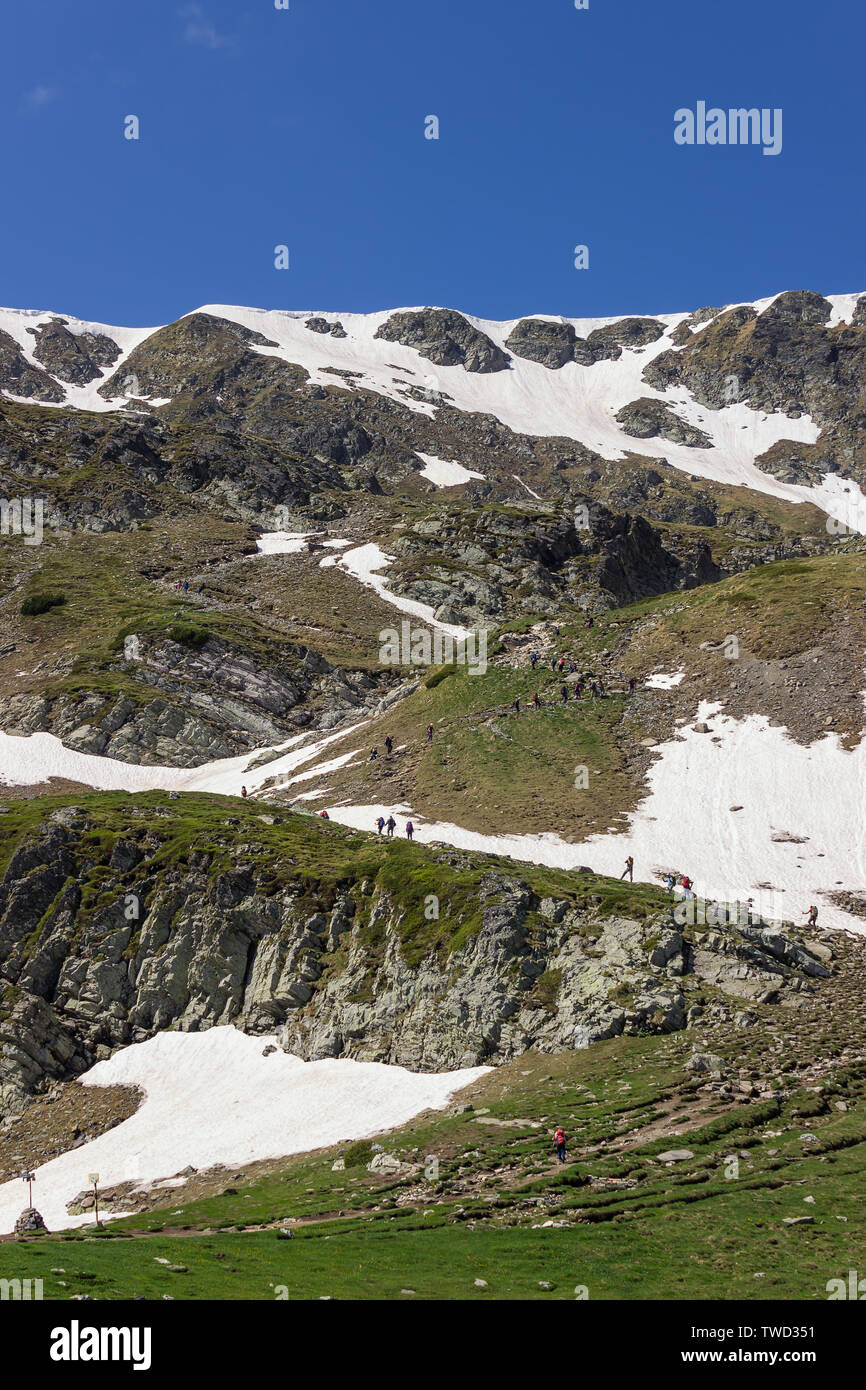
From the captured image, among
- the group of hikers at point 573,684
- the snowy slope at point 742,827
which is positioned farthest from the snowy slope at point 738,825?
the group of hikers at point 573,684

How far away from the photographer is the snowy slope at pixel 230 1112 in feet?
115

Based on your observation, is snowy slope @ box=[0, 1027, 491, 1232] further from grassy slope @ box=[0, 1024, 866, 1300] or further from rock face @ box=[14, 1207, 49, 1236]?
grassy slope @ box=[0, 1024, 866, 1300]

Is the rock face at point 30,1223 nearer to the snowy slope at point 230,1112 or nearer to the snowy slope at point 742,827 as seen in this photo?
the snowy slope at point 230,1112

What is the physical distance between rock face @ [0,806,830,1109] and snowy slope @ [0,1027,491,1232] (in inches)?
56.2

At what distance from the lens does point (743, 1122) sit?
25.8 meters

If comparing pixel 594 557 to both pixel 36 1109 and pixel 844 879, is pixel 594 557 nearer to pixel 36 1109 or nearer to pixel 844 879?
pixel 844 879

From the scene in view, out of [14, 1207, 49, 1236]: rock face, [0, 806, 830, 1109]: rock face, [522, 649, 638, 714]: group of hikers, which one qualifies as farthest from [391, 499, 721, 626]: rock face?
[14, 1207, 49, 1236]: rock face

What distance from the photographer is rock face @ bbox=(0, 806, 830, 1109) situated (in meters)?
37.7

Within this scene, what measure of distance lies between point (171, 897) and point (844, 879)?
37.1m

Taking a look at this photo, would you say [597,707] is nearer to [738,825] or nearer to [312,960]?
[738,825]

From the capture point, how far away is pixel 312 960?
1807 inches

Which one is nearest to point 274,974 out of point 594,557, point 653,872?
point 653,872

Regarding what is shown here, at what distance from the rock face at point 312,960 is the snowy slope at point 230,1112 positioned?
143 cm
